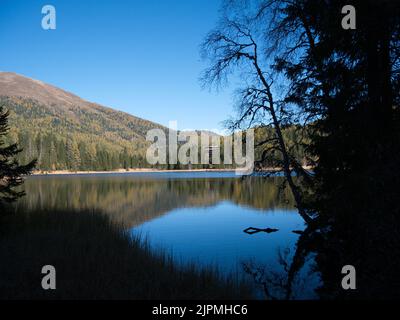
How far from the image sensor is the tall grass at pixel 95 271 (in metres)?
7.70

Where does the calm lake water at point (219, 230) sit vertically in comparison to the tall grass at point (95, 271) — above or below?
below

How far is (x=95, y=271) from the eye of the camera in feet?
30.9

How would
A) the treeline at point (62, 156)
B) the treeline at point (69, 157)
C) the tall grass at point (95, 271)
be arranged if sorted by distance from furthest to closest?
the treeline at point (69, 157) → the treeline at point (62, 156) → the tall grass at point (95, 271)

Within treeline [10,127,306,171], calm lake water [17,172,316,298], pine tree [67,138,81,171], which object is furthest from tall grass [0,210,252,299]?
pine tree [67,138,81,171]

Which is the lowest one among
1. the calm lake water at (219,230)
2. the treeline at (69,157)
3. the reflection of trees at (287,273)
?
the calm lake water at (219,230)

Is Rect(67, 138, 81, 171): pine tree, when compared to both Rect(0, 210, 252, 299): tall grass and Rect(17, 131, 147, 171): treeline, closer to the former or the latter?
Rect(17, 131, 147, 171): treeline

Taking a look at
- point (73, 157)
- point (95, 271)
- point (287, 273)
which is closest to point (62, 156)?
point (73, 157)

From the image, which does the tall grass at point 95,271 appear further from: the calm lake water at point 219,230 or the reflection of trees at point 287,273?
the calm lake water at point 219,230

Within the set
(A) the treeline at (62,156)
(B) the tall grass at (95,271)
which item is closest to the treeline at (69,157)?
(A) the treeline at (62,156)

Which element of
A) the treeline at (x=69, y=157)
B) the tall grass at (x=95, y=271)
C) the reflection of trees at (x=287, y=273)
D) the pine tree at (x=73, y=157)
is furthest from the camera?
the pine tree at (x=73, y=157)

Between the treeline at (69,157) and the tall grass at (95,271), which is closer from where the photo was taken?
the tall grass at (95,271)

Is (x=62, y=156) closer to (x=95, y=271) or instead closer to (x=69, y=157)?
(x=69, y=157)
